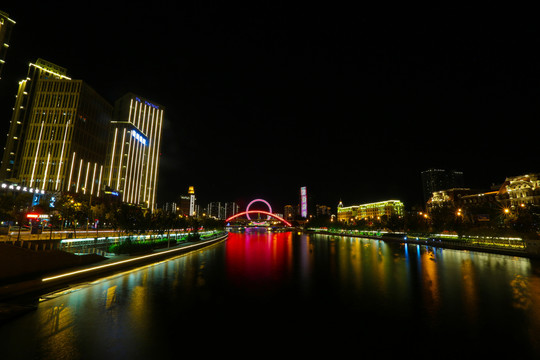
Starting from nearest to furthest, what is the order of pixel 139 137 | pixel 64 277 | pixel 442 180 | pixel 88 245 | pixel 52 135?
1. pixel 64 277
2. pixel 88 245
3. pixel 52 135
4. pixel 139 137
5. pixel 442 180

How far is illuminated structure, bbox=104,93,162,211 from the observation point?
9769 centimetres

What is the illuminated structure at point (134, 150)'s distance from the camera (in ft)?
320

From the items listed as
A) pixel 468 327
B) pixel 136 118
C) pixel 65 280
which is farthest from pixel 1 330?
pixel 136 118

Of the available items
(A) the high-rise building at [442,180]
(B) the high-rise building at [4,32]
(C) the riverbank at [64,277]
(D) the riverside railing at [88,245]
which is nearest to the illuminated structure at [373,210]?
(A) the high-rise building at [442,180]

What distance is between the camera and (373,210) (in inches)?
6211

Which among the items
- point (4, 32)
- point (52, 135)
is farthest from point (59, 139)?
point (4, 32)

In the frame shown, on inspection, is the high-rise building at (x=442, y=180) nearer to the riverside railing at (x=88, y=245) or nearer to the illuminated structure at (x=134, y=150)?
the illuminated structure at (x=134, y=150)

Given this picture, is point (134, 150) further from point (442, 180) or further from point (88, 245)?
point (442, 180)

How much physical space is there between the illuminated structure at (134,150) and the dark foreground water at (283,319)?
94.4 meters

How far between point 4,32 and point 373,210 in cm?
16477

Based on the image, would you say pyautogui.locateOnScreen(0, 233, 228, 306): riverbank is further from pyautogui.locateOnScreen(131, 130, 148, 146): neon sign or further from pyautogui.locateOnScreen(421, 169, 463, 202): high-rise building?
pyautogui.locateOnScreen(421, 169, 463, 202): high-rise building

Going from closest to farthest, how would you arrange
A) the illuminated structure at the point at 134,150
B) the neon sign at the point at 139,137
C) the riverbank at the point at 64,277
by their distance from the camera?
the riverbank at the point at 64,277 → the illuminated structure at the point at 134,150 → the neon sign at the point at 139,137

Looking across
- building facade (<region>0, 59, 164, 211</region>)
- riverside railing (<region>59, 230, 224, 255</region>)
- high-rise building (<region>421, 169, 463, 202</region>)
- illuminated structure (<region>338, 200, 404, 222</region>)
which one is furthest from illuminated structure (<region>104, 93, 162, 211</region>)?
high-rise building (<region>421, 169, 463, 202</region>)

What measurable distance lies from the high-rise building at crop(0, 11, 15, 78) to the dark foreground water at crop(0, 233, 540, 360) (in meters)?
80.3
